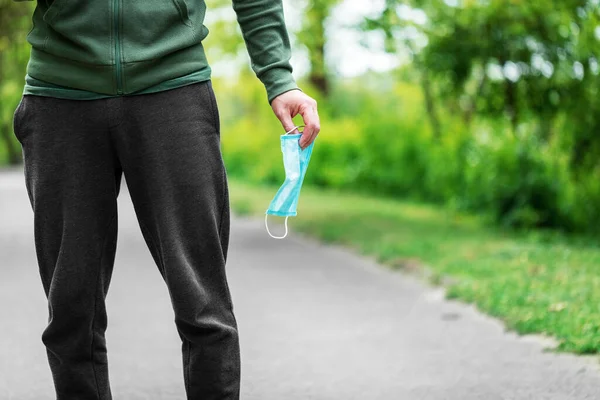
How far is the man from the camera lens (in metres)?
2.57

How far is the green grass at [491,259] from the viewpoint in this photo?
5.35 meters

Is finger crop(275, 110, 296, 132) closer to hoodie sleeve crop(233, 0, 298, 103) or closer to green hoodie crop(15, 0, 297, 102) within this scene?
hoodie sleeve crop(233, 0, 298, 103)

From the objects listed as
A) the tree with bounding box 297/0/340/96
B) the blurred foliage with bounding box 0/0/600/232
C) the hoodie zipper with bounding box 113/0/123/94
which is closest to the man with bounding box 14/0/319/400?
the hoodie zipper with bounding box 113/0/123/94

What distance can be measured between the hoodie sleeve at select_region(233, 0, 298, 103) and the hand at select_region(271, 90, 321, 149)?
3 cm

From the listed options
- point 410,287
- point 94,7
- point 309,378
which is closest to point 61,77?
point 94,7

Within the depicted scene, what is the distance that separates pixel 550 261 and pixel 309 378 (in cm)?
369

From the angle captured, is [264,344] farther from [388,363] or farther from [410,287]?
[410,287]

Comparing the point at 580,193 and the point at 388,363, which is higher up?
the point at 388,363

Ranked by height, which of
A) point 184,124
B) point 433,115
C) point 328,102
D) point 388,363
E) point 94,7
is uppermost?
point 94,7

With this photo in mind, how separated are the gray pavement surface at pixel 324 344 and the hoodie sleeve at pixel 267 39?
1.69m

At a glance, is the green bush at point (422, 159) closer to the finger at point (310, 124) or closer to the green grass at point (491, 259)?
the green grass at point (491, 259)

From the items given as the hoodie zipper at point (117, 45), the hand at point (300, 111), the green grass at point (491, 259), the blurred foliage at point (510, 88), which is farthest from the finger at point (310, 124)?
the blurred foliage at point (510, 88)

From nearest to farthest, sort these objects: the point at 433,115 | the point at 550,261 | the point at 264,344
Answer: the point at 264,344, the point at 550,261, the point at 433,115

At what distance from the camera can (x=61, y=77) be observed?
2596 mm
